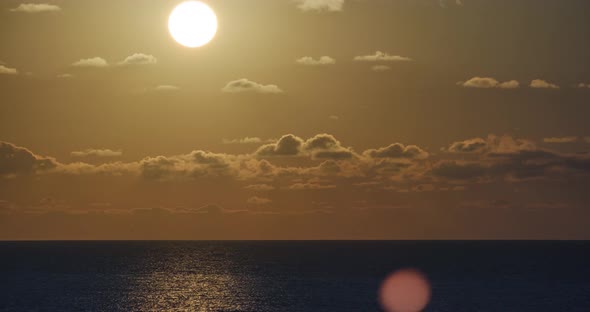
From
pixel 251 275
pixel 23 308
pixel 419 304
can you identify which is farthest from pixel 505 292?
pixel 23 308

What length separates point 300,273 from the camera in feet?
589

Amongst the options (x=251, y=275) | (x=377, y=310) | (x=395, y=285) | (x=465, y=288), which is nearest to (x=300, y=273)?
(x=251, y=275)

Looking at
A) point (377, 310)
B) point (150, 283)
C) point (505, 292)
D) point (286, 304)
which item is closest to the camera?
point (377, 310)

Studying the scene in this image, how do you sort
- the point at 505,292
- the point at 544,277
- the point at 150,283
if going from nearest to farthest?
the point at 505,292 → the point at 150,283 → the point at 544,277

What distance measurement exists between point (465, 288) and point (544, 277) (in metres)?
39.5

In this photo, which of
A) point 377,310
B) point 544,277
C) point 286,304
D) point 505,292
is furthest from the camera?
point 544,277

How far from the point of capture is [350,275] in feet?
563

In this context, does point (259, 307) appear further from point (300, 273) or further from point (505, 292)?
point (300, 273)

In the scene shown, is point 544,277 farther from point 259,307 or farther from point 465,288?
point 259,307

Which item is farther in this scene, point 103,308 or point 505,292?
point 505,292

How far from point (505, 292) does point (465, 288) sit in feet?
29.0

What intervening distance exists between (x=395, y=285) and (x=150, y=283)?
46.8m

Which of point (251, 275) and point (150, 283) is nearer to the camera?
point (150, 283)

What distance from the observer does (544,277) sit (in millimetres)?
171000
